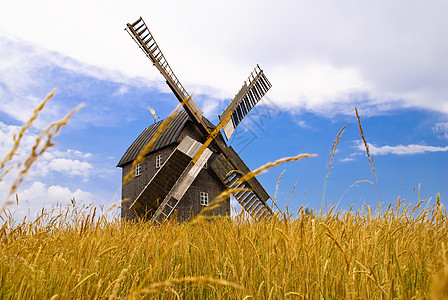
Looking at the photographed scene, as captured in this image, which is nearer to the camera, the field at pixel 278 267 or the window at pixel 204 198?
the field at pixel 278 267

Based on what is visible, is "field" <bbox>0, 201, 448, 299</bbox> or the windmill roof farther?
the windmill roof

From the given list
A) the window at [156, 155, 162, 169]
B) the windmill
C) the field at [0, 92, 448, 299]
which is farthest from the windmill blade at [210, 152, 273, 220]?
the field at [0, 92, 448, 299]

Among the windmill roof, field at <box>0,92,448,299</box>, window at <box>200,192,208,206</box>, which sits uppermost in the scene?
the windmill roof

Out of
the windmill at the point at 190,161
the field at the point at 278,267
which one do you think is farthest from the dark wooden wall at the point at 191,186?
the field at the point at 278,267

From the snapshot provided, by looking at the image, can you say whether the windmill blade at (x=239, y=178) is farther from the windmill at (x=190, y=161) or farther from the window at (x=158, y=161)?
the window at (x=158, y=161)

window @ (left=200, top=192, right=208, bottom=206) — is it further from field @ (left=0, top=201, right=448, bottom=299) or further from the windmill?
field @ (left=0, top=201, right=448, bottom=299)

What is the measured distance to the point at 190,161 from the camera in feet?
49.2

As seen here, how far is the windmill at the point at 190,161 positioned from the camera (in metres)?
14.8

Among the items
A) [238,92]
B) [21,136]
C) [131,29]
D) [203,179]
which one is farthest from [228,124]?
[21,136]

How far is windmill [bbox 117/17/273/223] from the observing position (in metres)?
14.8

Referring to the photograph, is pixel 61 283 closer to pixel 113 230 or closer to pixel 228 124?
pixel 113 230

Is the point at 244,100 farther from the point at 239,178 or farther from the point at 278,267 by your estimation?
the point at 278,267

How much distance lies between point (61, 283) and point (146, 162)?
15.0 meters

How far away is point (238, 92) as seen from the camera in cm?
1723
